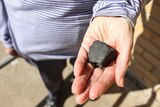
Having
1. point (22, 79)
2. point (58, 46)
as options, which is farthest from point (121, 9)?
point (22, 79)

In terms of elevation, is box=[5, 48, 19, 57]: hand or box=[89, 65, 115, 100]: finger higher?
box=[89, 65, 115, 100]: finger

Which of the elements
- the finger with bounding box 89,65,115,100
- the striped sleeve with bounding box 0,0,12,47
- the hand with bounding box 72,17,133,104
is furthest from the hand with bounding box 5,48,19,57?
the finger with bounding box 89,65,115,100

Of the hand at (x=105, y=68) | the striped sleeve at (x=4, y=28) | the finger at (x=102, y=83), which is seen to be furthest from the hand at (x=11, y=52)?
the finger at (x=102, y=83)

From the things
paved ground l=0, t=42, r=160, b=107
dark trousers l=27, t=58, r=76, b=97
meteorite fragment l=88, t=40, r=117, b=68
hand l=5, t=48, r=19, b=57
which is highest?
meteorite fragment l=88, t=40, r=117, b=68

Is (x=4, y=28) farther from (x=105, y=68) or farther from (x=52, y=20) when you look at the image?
(x=105, y=68)

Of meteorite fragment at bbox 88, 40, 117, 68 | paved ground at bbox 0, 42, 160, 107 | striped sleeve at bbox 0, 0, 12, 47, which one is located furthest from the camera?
paved ground at bbox 0, 42, 160, 107

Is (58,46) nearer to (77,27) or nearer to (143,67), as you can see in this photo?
(77,27)

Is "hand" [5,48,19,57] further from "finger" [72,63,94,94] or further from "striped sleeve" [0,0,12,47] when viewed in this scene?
"finger" [72,63,94,94]

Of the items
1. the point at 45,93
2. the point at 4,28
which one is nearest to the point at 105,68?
the point at 4,28
